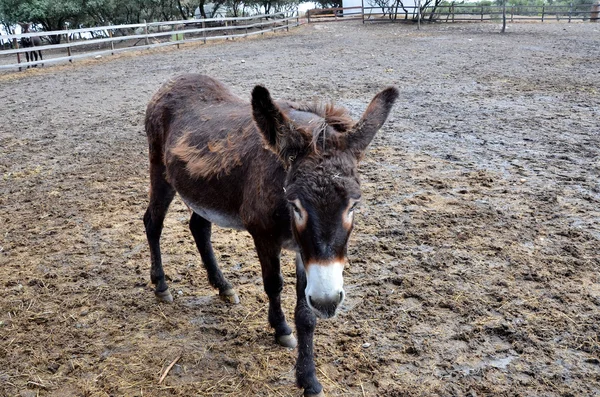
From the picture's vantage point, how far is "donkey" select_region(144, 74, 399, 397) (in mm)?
2279

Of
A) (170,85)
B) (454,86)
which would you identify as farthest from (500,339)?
(454,86)

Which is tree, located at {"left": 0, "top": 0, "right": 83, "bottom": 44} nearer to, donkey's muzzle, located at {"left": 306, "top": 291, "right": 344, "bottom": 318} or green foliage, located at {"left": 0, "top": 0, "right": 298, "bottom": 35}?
green foliage, located at {"left": 0, "top": 0, "right": 298, "bottom": 35}

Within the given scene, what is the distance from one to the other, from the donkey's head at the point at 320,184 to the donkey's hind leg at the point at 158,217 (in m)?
1.79

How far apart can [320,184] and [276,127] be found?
17.1 inches

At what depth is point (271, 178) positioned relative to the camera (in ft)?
8.96

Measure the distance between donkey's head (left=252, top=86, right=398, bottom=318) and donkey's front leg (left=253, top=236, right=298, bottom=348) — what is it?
514mm

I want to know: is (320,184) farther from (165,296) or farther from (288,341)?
(165,296)

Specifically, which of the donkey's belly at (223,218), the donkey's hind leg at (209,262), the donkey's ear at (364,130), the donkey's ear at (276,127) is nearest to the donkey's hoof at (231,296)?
the donkey's hind leg at (209,262)

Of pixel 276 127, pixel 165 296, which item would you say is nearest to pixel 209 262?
pixel 165 296

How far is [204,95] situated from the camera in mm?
3996

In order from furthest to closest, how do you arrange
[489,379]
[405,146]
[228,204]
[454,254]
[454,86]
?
[454,86] < [405,146] < [454,254] < [228,204] < [489,379]

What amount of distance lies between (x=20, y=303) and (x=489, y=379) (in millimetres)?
3725

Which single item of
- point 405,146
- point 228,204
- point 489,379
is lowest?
point 489,379

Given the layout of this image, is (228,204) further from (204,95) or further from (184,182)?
(204,95)
